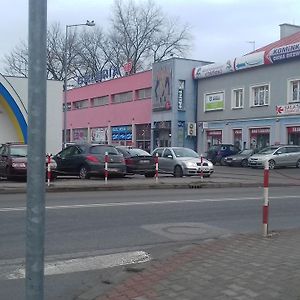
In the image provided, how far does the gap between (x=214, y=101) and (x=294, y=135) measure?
9.81 meters

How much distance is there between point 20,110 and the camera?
92.4ft

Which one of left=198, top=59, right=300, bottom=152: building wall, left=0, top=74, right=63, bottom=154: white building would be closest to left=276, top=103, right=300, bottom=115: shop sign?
left=198, top=59, right=300, bottom=152: building wall

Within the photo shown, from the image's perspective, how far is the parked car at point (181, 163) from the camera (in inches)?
944

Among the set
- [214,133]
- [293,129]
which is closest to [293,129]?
[293,129]

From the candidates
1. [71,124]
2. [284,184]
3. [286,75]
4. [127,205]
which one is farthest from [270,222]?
[71,124]

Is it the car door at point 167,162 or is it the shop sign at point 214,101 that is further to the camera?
the shop sign at point 214,101

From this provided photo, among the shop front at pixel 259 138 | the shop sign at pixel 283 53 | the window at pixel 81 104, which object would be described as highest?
the shop sign at pixel 283 53

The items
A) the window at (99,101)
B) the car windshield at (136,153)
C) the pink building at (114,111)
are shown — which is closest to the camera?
the car windshield at (136,153)

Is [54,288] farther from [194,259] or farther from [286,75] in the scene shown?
[286,75]

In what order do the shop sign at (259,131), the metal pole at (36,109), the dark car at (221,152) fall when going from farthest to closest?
the shop sign at (259,131), the dark car at (221,152), the metal pole at (36,109)

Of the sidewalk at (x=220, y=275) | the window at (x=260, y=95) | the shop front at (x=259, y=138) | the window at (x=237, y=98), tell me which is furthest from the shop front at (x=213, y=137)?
the sidewalk at (x=220, y=275)

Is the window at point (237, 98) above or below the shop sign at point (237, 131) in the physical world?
above

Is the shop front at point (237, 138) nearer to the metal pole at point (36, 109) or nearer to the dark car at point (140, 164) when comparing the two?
the dark car at point (140, 164)

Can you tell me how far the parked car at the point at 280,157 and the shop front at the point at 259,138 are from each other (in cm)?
608
